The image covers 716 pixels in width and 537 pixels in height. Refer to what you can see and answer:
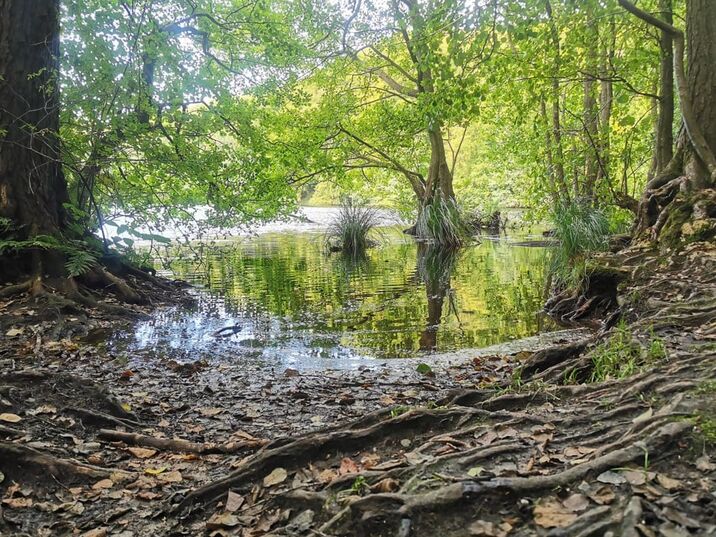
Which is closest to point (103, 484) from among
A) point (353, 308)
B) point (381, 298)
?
point (353, 308)

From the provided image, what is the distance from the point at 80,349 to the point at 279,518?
4.36 m

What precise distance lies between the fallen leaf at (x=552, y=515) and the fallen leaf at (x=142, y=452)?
2.29m

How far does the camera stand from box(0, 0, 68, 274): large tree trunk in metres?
6.91

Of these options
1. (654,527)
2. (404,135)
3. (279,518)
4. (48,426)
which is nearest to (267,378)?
(48,426)

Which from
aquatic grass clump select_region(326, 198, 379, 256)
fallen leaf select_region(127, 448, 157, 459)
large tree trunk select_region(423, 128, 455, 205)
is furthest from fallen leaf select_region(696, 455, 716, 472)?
large tree trunk select_region(423, 128, 455, 205)

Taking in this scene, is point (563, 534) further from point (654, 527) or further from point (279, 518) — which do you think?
point (279, 518)

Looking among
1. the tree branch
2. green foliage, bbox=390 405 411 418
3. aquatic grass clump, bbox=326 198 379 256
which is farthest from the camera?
aquatic grass clump, bbox=326 198 379 256

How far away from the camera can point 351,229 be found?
18.3 metres

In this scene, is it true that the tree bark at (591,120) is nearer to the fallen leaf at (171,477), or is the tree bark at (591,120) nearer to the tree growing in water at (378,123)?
the tree growing in water at (378,123)

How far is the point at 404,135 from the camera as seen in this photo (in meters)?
20.2

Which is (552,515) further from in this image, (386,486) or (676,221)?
(676,221)

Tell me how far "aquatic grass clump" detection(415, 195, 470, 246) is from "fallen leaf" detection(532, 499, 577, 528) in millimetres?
17826

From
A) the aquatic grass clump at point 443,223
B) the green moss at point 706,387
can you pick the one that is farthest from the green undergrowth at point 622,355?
the aquatic grass clump at point 443,223

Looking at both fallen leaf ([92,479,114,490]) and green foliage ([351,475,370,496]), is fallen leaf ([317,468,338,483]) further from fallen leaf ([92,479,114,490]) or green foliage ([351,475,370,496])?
fallen leaf ([92,479,114,490])
